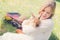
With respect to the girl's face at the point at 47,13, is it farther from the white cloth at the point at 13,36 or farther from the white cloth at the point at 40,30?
the white cloth at the point at 13,36

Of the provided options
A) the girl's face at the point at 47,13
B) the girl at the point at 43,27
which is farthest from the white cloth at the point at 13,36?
the girl's face at the point at 47,13

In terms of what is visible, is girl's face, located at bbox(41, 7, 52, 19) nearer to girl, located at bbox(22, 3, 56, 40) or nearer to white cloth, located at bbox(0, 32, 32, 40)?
girl, located at bbox(22, 3, 56, 40)

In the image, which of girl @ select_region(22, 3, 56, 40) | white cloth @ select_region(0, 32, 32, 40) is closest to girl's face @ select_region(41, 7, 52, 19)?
girl @ select_region(22, 3, 56, 40)

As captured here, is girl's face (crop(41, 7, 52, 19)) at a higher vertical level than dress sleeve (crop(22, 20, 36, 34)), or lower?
higher

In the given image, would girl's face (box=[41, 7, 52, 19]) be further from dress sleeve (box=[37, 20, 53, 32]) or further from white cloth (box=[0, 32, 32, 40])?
white cloth (box=[0, 32, 32, 40])

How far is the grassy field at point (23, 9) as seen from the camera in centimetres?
105

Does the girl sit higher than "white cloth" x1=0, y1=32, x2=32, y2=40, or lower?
higher

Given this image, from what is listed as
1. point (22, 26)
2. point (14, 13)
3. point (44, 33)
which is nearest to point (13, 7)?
point (14, 13)

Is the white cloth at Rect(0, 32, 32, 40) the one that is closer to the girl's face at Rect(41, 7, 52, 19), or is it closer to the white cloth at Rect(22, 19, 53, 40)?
the white cloth at Rect(22, 19, 53, 40)

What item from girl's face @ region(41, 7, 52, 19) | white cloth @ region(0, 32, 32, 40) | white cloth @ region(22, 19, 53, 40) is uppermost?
girl's face @ region(41, 7, 52, 19)

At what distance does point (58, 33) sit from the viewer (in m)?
1.06

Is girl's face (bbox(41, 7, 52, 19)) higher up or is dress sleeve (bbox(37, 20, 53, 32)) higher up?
girl's face (bbox(41, 7, 52, 19))

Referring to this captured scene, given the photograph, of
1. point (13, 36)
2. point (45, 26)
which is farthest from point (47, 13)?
point (13, 36)

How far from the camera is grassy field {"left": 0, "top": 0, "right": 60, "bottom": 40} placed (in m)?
1.05
